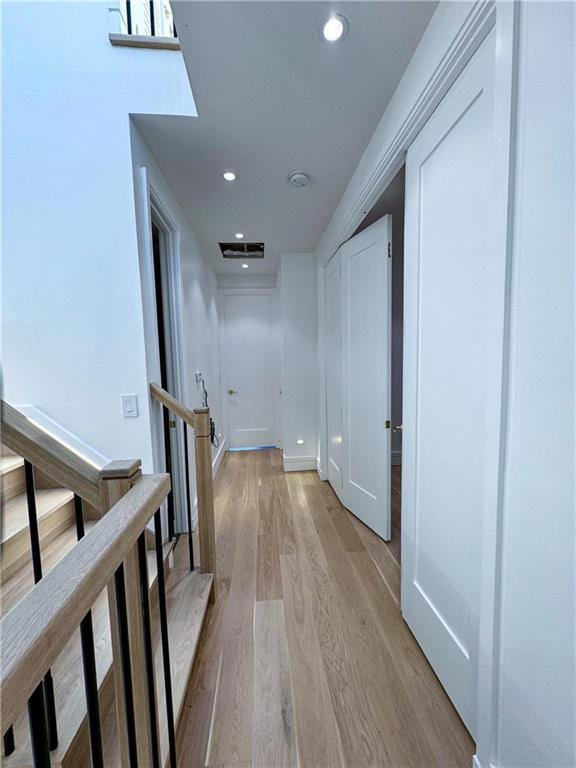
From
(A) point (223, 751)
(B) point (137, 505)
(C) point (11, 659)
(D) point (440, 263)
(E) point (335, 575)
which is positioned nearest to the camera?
(C) point (11, 659)

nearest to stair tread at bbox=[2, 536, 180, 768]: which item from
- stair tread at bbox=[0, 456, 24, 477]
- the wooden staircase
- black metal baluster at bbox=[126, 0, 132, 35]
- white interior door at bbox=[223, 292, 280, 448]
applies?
the wooden staircase

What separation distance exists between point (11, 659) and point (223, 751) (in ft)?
4.07

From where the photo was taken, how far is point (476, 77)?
0.95 metres

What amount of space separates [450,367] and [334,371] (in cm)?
180

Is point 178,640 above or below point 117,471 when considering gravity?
below

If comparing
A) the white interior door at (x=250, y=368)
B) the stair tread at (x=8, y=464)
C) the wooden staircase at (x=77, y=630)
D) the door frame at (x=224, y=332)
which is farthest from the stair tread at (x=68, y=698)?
the white interior door at (x=250, y=368)

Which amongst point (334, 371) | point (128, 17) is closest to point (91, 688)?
point (334, 371)

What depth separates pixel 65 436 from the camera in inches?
66.2

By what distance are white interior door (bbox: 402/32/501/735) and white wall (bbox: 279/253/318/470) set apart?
6.89 feet

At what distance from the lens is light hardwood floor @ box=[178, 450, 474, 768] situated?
3.52 feet

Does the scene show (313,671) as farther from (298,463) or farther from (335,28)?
(335,28)

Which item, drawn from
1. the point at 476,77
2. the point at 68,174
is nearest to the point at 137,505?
the point at 476,77

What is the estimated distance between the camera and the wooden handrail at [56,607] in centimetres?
32

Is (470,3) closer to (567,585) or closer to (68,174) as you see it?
(567,585)
